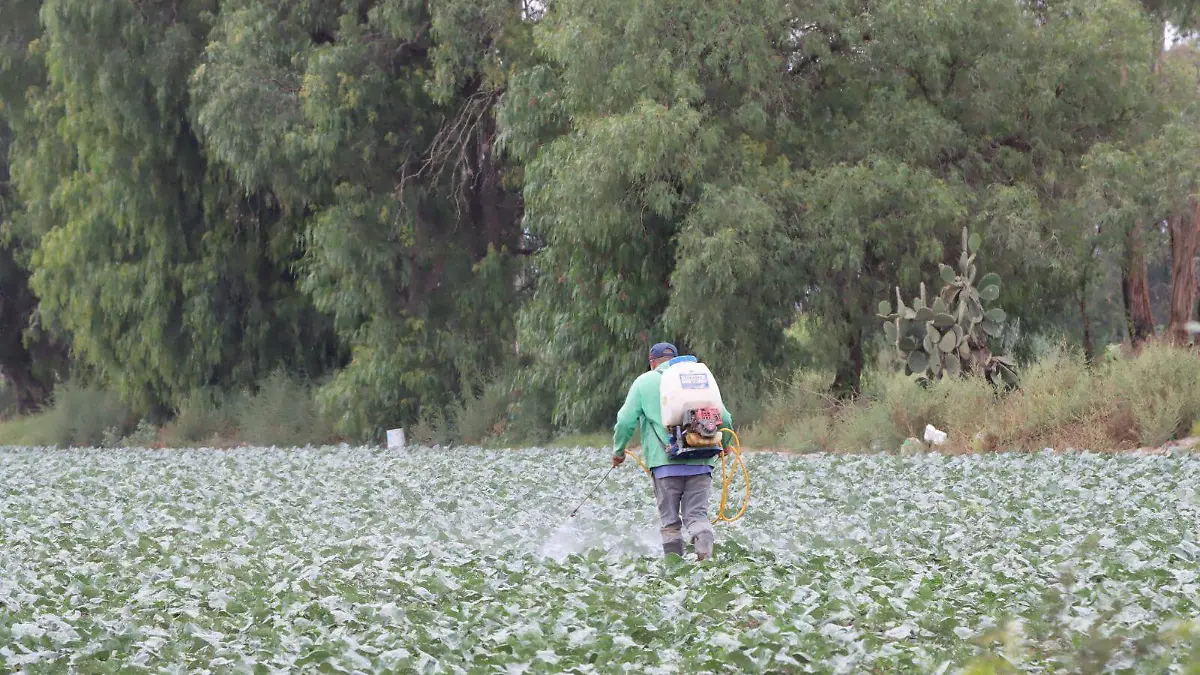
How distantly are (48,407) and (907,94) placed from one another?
25066 mm

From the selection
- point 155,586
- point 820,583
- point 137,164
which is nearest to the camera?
point 820,583

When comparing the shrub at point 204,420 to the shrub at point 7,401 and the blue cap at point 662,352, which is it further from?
the blue cap at point 662,352

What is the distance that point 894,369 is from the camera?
2395cm

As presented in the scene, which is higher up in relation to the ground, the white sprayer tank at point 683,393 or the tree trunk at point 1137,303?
the white sprayer tank at point 683,393

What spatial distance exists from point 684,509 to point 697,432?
2.47ft

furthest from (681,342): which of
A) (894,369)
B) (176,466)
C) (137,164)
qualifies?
(137,164)

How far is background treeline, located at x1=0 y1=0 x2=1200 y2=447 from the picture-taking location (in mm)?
24172

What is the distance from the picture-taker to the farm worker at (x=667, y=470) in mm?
10984

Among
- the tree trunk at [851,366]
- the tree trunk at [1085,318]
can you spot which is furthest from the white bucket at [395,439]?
the tree trunk at [1085,318]

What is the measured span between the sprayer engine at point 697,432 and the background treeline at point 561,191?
10348 millimetres

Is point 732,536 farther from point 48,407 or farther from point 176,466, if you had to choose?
point 48,407

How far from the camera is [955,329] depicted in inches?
893

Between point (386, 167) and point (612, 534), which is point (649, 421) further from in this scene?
point (386, 167)

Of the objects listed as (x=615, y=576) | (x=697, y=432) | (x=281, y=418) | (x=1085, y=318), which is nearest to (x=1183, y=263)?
(x=1085, y=318)
